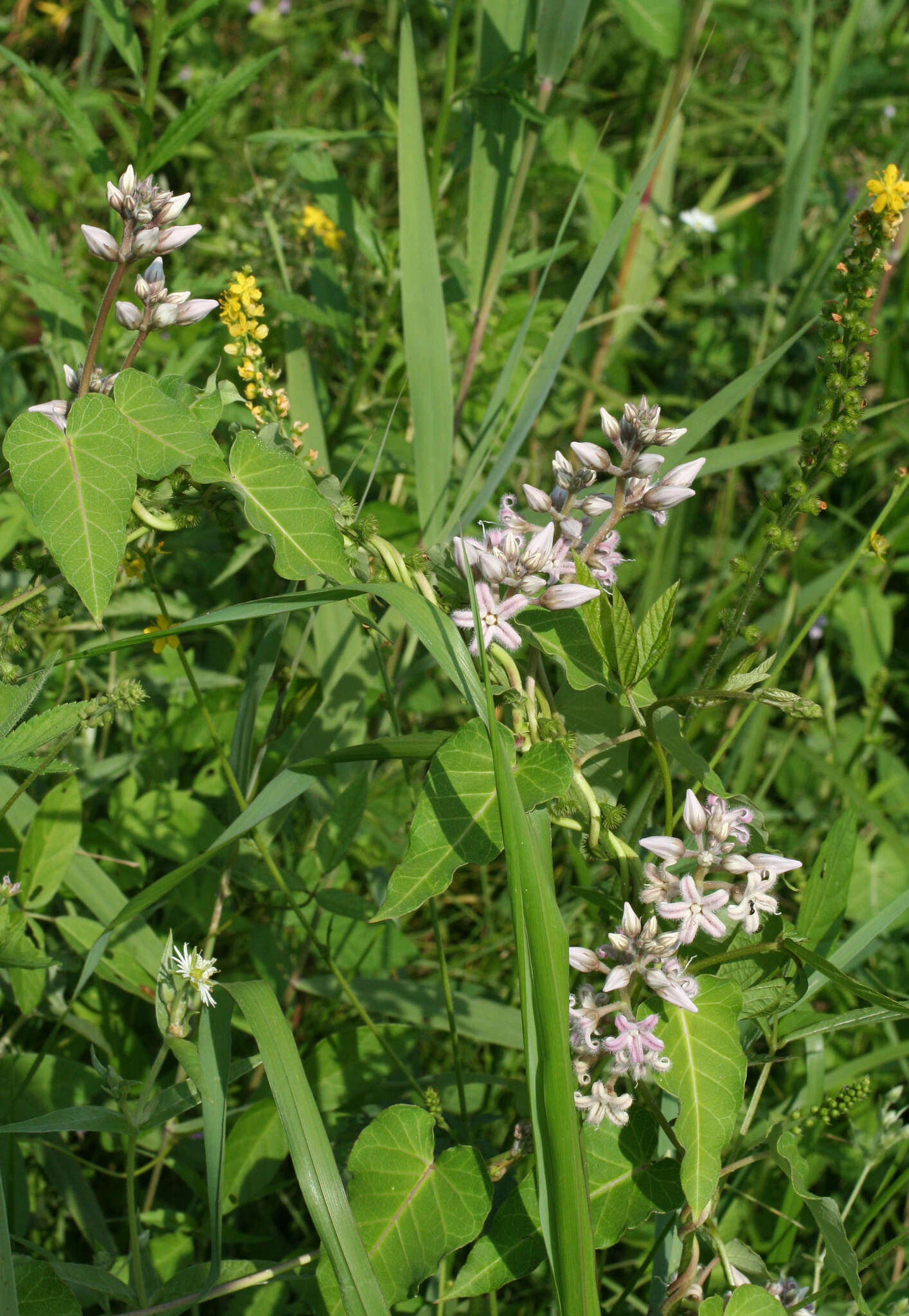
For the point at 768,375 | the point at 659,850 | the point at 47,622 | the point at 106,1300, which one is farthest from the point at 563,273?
the point at 106,1300

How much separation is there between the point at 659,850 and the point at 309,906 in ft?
4.05

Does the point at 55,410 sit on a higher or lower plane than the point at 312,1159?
higher

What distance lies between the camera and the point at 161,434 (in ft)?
4.54

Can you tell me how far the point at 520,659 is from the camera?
5.57ft

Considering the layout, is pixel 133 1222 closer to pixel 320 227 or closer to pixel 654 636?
pixel 654 636

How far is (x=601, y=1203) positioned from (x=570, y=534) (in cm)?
91

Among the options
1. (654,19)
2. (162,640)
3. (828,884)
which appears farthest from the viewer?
(654,19)

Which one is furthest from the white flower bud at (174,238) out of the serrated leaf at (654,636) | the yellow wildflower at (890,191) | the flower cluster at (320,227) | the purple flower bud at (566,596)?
the flower cluster at (320,227)

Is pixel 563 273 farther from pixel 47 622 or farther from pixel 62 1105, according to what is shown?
pixel 62 1105

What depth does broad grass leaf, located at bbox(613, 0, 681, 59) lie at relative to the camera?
2.82m

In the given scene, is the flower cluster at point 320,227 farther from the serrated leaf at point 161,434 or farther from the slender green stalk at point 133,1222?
the slender green stalk at point 133,1222

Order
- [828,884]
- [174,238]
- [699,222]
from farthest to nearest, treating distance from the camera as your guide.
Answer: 1. [699,222]
2. [828,884]
3. [174,238]

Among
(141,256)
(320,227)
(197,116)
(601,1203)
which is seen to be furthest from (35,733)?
(320,227)

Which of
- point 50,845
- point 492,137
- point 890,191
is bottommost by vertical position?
point 50,845
